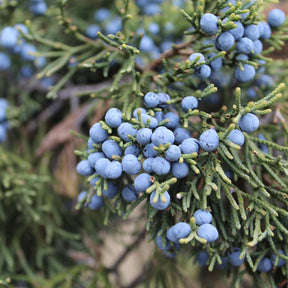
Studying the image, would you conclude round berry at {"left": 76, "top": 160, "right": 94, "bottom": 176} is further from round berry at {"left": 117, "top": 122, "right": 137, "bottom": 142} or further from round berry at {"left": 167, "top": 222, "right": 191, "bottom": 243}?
round berry at {"left": 167, "top": 222, "right": 191, "bottom": 243}

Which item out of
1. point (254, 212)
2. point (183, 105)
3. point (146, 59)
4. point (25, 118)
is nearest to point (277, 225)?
point (254, 212)

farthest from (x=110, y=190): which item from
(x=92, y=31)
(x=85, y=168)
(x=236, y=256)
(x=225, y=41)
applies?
(x=92, y=31)

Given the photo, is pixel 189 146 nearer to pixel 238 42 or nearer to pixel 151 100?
pixel 151 100

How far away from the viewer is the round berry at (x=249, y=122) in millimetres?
908

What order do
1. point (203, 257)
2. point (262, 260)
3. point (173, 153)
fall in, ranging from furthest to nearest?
point (203, 257)
point (262, 260)
point (173, 153)

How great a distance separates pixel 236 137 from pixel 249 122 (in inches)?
2.3

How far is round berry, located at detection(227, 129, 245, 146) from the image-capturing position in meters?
0.90

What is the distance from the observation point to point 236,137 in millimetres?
897

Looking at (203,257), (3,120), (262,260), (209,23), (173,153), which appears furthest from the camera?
(3,120)

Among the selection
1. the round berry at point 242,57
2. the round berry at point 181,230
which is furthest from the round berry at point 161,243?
the round berry at point 242,57

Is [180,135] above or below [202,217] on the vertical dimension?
above

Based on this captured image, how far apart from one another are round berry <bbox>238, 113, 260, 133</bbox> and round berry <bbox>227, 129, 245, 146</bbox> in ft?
0.10

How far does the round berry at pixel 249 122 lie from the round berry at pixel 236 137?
1.1 inches

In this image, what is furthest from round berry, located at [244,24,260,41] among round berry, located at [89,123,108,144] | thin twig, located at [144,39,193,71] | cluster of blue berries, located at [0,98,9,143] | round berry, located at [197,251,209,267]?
cluster of blue berries, located at [0,98,9,143]
